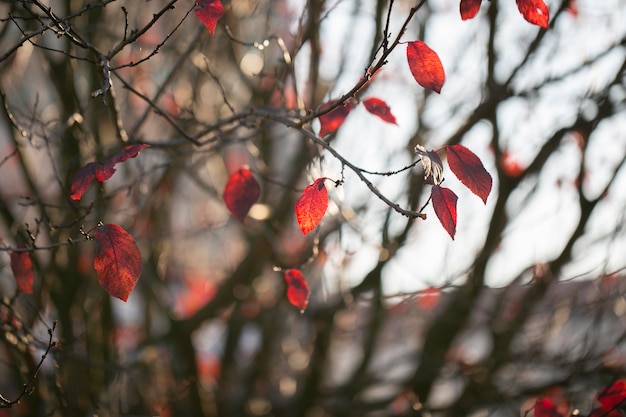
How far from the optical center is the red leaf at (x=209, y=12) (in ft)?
5.61

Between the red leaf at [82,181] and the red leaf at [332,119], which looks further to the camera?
the red leaf at [332,119]

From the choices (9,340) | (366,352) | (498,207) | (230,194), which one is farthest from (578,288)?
(9,340)

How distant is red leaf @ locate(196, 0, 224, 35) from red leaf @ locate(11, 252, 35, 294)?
96 cm

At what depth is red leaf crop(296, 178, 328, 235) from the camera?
5.02 feet

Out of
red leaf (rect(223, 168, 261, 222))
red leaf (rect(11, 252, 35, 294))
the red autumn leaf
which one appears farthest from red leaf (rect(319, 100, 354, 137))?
the red autumn leaf

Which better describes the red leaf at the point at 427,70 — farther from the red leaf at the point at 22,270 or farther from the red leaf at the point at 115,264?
the red leaf at the point at 22,270

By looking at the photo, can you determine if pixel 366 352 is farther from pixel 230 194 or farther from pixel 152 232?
pixel 230 194

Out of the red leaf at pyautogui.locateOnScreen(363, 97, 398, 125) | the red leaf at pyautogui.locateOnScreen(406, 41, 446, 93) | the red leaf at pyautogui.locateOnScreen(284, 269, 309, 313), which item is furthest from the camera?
the red leaf at pyautogui.locateOnScreen(284, 269, 309, 313)

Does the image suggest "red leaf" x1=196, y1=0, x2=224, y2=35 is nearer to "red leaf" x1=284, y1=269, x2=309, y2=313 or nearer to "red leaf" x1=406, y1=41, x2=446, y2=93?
"red leaf" x1=406, y1=41, x2=446, y2=93

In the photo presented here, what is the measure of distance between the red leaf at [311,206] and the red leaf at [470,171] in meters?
0.34

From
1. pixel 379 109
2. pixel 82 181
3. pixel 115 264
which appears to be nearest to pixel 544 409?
pixel 379 109

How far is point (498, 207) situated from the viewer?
2984 mm

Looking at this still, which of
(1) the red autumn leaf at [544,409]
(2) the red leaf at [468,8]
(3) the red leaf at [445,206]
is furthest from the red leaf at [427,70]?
(1) the red autumn leaf at [544,409]

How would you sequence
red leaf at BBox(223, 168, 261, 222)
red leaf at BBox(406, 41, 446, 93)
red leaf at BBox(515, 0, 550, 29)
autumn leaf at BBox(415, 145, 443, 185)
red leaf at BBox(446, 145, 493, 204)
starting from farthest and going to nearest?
red leaf at BBox(223, 168, 261, 222) < red leaf at BBox(515, 0, 550, 29) < red leaf at BBox(406, 41, 446, 93) < red leaf at BBox(446, 145, 493, 204) < autumn leaf at BBox(415, 145, 443, 185)
